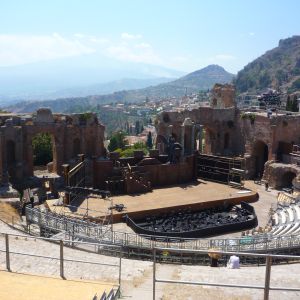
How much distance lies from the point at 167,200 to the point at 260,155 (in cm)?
1540

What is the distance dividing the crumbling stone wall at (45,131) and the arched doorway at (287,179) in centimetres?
1796

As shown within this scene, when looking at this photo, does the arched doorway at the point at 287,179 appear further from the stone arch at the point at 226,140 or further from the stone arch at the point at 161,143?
the stone arch at the point at 161,143

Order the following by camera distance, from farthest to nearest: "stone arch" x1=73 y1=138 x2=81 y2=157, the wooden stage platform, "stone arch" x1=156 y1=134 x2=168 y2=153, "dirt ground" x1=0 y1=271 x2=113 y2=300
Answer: "stone arch" x1=156 y1=134 x2=168 y2=153
"stone arch" x1=73 y1=138 x2=81 y2=157
the wooden stage platform
"dirt ground" x1=0 y1=271 x2=113 y2=300

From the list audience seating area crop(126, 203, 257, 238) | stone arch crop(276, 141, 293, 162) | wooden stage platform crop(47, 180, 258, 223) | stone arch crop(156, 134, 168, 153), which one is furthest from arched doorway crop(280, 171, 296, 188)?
stone arch crop(156, 134, 168, 153)

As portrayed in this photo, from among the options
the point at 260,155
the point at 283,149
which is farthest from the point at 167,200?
the point at 260,155

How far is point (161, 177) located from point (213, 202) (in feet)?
24.2

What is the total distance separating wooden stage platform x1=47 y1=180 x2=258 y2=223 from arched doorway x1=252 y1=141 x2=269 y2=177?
7.01m

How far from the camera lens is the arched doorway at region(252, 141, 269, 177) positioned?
45031mm

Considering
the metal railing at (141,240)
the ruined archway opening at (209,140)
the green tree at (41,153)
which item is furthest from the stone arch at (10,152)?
the ruined archway opening at (209,140)

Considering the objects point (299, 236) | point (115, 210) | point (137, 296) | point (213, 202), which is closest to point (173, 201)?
point (213, 202)

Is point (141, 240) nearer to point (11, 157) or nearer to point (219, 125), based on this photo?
point (11, 157)

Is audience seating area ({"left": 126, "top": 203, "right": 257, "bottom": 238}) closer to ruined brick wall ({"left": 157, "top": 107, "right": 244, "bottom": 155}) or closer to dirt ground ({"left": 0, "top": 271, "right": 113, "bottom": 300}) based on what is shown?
ruined brick wall ({"left": 157, "top": 107, "right": 244, "bottom": 155})

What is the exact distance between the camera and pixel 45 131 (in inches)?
1523

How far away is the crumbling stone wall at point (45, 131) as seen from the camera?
3684 cm
